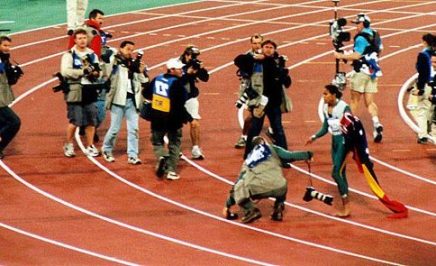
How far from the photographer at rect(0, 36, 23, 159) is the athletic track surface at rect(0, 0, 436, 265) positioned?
0.36 metres

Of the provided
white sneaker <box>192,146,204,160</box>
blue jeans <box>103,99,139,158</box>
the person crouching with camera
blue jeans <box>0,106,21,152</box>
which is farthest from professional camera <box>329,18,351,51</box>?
blue jeans <box>0,106,21,152</box>

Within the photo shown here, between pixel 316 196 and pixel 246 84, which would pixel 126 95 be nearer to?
pixel 246 84

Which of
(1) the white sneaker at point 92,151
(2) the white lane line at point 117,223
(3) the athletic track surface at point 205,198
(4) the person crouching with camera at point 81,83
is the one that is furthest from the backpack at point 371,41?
(2) the white lane line at point 117,223

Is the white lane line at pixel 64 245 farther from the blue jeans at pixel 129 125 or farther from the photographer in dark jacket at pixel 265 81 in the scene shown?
the photographer in dark jacket at pixel 265 81

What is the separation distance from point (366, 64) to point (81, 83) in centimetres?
432

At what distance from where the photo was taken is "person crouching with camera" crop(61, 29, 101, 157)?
63.1ft

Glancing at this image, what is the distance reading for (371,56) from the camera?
67.1 ft

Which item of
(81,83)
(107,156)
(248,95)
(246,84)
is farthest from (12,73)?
(248,95)

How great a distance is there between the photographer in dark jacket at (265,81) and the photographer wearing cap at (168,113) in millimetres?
880

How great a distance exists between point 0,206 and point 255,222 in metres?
3.26

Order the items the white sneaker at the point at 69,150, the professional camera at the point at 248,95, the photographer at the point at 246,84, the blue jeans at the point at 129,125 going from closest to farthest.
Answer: the professional camera at the point at 248,95 → the photographer at the point at 246,84 → the blue jeans at the point at 129,125 → the white sneaker at the point at 69,150

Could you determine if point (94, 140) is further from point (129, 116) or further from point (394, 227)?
point (394, 227)

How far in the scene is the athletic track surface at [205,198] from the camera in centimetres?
1546

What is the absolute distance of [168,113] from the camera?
18.3m
